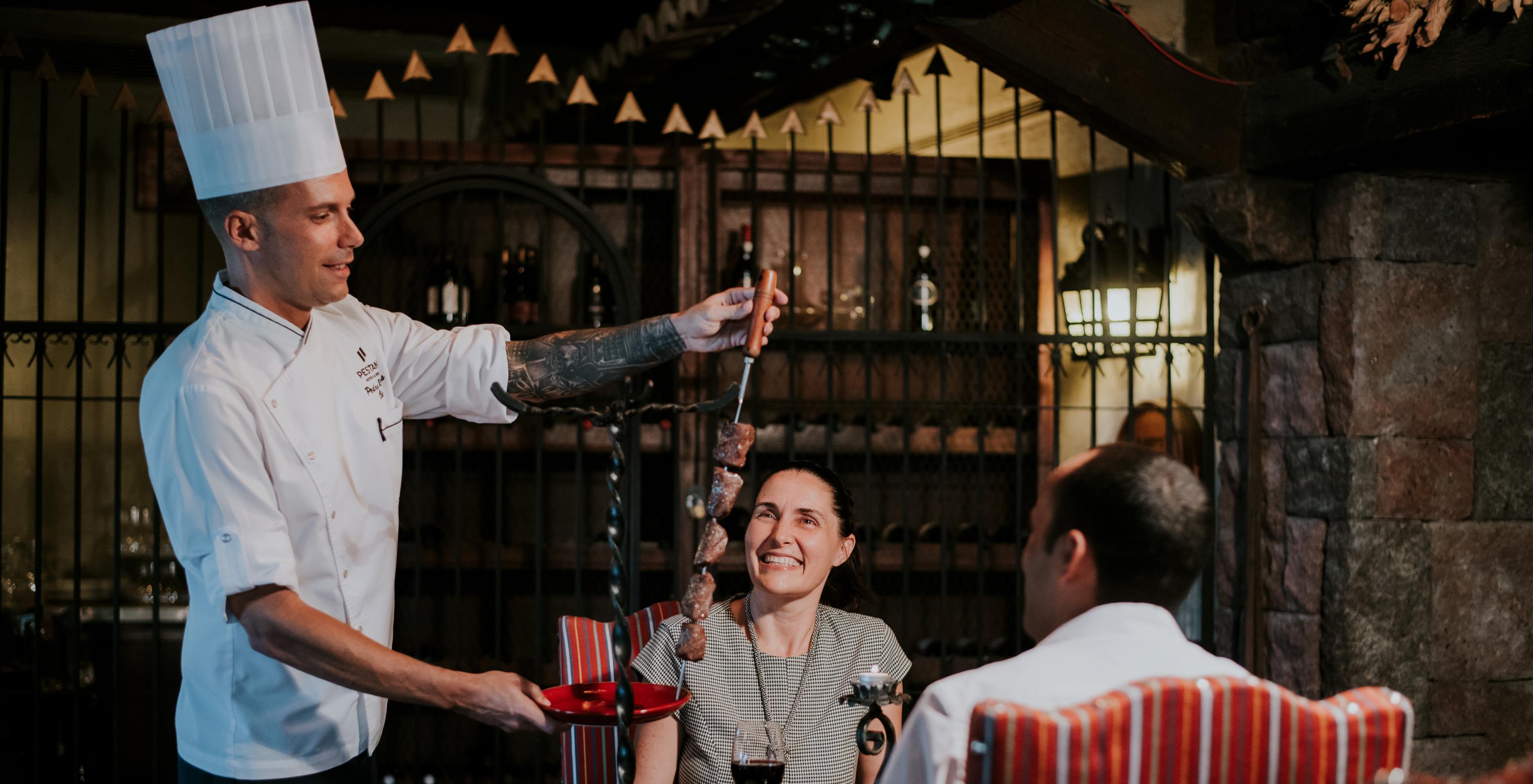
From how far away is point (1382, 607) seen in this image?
123 inches

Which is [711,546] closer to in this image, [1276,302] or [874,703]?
[874,703]

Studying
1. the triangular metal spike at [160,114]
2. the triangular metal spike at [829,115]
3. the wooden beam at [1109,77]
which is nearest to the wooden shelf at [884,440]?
the triangular metal spike at [829,115]

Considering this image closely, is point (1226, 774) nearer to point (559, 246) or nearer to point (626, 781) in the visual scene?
point (626, 781)

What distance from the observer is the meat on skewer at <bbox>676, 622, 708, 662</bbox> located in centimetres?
188

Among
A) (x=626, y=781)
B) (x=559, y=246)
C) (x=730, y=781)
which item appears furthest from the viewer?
(x=559, y=246)

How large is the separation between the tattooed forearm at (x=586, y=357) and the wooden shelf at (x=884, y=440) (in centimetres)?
190

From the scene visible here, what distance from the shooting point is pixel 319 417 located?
6.44 ft

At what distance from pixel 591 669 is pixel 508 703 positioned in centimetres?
113

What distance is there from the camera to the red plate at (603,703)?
60.1 inches

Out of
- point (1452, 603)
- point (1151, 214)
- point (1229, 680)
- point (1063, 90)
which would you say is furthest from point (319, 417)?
point (1151, 214)

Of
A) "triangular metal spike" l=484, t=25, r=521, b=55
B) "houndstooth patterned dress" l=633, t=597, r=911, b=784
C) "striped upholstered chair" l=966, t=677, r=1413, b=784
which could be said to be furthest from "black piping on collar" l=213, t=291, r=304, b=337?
"triangular metal spike" l=484, t=25, r=521, b=55

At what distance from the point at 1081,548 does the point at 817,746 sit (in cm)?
106

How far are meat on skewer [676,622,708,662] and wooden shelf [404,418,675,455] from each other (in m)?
2.39

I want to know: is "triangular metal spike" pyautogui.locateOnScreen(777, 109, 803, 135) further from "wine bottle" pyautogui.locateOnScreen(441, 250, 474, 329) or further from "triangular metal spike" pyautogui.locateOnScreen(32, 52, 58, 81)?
"triangular metal spike" pyautogui.locateOnScreen(32, 52, 58, 81)
